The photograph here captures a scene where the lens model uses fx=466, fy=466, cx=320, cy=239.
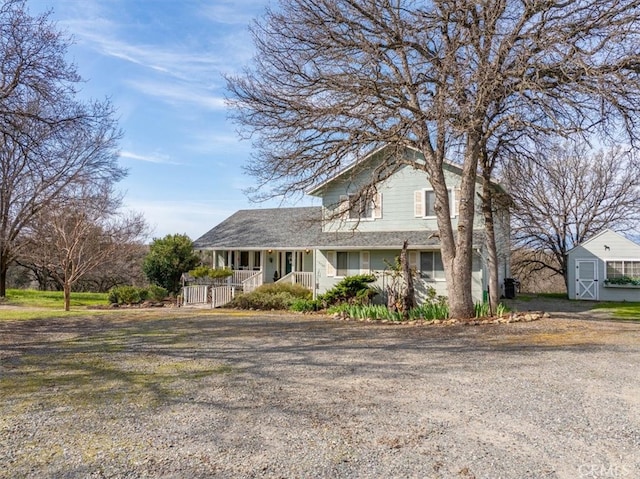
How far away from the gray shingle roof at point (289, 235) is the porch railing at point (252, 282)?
1557 millimetres

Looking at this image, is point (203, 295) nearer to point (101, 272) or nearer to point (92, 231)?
point (92, 231)

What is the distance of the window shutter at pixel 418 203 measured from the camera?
20797mm

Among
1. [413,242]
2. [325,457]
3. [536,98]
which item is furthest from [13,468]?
[413,242]

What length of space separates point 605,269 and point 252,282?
1829 centimetres

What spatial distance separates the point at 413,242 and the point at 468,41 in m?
9.29

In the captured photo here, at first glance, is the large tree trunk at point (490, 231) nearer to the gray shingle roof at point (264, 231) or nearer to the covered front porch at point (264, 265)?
the gray shingle roof at point (264, 231)

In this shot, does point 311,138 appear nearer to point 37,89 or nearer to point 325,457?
point 37,89

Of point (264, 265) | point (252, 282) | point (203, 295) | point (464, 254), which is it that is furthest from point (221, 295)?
point (464, 254)

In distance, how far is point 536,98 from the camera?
35.5 feet

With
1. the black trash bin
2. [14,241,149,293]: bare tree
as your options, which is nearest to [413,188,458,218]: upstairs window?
the black trash bin

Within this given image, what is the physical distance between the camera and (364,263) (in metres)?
21.6

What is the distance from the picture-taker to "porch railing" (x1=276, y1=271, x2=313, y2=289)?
23422mm

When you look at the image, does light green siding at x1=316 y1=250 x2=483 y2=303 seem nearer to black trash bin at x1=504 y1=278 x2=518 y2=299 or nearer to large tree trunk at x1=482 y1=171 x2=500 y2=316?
large tree trunk at x1=482 y1=171 x2=500 y2=316

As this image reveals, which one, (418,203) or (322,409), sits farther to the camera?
(418,203)
